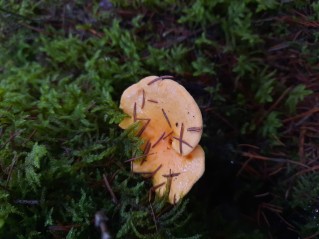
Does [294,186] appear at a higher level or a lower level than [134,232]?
lower

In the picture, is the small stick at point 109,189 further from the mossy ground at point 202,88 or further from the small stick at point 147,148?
the small stick at point 147,148

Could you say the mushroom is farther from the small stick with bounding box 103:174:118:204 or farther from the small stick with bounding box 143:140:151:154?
the small stick with bounding box 103:174:118:204

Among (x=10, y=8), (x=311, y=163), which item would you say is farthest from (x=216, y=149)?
(x=10, y=8)

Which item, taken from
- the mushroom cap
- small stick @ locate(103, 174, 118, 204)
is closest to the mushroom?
the mushroom cap

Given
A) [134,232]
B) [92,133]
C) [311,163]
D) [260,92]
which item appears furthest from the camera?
[260,92]

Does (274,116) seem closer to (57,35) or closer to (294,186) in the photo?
(294,186)

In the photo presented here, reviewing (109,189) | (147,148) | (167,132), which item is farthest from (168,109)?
(109,189)
